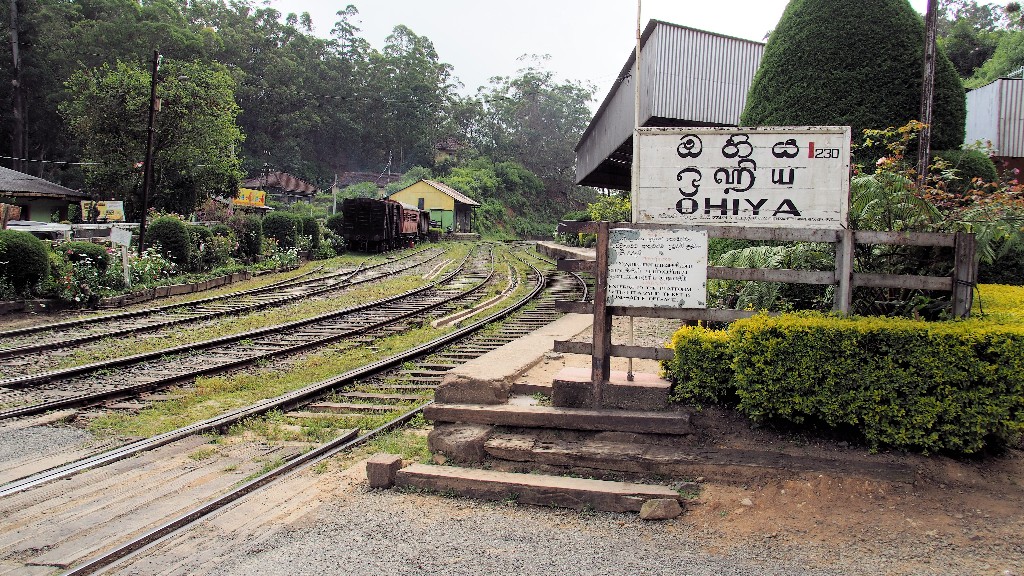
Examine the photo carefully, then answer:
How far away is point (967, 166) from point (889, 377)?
698 cm

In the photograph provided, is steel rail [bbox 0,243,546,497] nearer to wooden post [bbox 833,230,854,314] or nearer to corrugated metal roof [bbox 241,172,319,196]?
wooden post [bbox 833,230,854,314]

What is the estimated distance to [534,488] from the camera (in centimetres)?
436

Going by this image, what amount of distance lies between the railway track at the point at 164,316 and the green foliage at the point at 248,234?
355 cm

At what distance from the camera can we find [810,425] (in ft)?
15.4

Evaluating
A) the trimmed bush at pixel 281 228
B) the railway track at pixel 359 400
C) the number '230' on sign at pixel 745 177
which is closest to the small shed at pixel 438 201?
the trimmed bush at pixel 281 228

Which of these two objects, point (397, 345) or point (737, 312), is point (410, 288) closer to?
point (397, 345)

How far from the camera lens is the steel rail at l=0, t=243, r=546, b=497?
5307 millimetres

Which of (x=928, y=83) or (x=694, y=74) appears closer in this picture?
(x=928, y=83)

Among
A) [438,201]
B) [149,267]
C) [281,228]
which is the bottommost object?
[149,267]

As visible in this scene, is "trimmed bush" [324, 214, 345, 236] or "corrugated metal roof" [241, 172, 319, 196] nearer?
"trimmed bush" [324, 214, 345, 236]

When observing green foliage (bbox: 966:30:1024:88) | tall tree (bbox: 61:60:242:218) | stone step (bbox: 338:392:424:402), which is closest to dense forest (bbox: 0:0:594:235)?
tall tree (bbox: 61:60:242:218)

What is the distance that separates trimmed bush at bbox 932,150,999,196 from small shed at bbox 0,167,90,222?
29002mm

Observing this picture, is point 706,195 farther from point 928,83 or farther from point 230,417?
point 928,83

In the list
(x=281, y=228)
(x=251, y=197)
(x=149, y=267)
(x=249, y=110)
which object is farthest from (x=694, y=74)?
(x=249, y=110)
